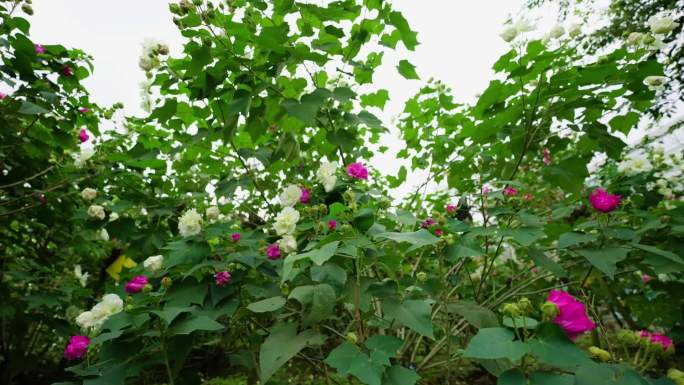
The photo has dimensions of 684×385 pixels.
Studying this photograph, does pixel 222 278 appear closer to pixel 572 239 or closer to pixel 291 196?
pixel 291 196

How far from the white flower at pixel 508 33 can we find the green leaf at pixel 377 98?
1.82 ft

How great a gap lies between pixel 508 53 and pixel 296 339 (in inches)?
43.8

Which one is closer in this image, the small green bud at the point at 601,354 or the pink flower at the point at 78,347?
the small green bud at the point at 601,354

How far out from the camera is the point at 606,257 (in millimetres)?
1065

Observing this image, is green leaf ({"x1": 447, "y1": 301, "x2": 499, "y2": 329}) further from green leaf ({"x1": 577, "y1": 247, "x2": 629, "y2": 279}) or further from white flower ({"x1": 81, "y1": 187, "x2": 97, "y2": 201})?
white flower ({"x1": 81, "y1": 187, "x2": 97, "y2": 201})

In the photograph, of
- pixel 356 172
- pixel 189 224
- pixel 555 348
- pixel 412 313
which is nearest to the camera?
pixel 555 348

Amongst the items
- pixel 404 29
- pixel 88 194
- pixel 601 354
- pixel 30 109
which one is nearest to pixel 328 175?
pixel 404 29

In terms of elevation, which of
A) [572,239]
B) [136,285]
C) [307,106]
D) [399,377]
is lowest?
[399,377]

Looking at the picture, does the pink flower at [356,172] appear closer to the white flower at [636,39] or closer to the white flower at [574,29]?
the white flower at [574,29]

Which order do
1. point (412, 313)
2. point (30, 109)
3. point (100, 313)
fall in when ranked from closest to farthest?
point (412, 313)
point (100, 313)
point (30, 109)

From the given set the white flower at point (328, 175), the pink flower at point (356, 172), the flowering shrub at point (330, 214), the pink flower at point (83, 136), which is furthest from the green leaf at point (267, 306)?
the pink flower at point (83, 136)

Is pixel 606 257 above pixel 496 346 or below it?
above

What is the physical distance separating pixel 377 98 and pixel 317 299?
1080 millimetres

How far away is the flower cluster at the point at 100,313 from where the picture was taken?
1002 millimetres
